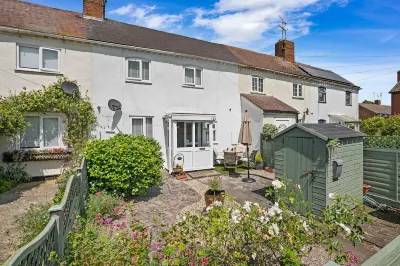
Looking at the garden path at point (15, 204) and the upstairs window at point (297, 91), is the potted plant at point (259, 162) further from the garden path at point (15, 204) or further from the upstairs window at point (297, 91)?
the garden path at point (15, 204)

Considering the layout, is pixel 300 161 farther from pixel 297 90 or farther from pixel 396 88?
pixel 396 88

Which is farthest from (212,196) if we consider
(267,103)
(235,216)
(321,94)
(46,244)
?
(321,94)

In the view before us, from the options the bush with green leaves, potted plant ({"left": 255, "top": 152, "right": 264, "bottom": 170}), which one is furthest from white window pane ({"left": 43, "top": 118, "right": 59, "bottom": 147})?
potted plant ({"left": 255, "top": 152, "right": 264, "bottom": 170})

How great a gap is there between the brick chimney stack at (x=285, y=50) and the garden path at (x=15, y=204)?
22.8 meters

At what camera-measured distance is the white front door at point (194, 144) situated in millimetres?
12609

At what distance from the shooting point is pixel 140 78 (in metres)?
12.7

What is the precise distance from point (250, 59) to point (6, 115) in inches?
674

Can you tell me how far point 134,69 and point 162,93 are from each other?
7.13 feet

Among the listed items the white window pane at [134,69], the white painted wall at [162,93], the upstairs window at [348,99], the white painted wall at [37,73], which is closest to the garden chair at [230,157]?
the white painted wall at [162,93]

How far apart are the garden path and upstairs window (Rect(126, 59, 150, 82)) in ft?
23.0

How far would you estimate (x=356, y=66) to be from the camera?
26.5 m

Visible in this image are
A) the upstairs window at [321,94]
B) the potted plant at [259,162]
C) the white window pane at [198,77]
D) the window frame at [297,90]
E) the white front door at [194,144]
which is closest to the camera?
the white front door at [194,144]

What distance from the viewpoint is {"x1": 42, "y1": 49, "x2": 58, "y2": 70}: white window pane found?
10.6m

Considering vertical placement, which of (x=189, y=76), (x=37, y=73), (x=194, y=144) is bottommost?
(x=194, y=144)
